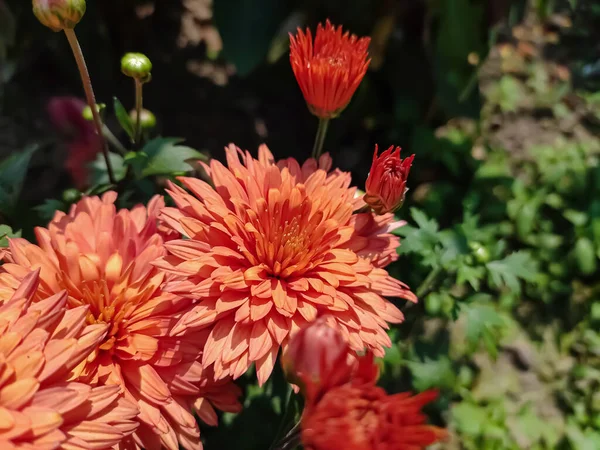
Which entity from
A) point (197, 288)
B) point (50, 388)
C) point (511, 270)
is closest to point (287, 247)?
point (197, 288)

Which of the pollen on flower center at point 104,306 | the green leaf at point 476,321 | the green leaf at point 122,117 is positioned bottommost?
the pollen on flower center at point 104,306

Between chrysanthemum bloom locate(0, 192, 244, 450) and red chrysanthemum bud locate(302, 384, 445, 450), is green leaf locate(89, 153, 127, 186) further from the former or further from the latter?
red chrysanthemum bud locate(302, 384, 445, 450)

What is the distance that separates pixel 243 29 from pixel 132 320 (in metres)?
1.13

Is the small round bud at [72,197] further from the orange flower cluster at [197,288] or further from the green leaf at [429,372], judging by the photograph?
the green leaf at [429,372]

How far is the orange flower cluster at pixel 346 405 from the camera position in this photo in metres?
0.59

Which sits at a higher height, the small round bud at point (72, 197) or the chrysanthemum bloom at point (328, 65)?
the chrysanthemum bloom at point (328, 65)

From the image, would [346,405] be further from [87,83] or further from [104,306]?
[87,83]

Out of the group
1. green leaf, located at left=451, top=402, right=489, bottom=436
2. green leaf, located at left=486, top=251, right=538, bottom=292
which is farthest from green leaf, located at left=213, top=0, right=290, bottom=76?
green leaf, located at left=451, top=402, right=489, bottom=436

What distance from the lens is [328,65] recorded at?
91 cm

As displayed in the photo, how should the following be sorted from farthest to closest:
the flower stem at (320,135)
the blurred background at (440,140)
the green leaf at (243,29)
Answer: the green leaf at (243,29), the blurred background at (440,140), the flower stem at (320,135)

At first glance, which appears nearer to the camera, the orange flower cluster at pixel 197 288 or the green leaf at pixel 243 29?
the orange flower cluster at pixel 197 288

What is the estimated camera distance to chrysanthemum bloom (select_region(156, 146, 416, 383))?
2.65 ft

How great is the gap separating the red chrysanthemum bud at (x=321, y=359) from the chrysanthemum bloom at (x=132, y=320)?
28 centimetres

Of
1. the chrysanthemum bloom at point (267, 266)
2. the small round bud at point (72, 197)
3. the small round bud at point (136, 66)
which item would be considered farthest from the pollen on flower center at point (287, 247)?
the small round bud at point (72, 197)
